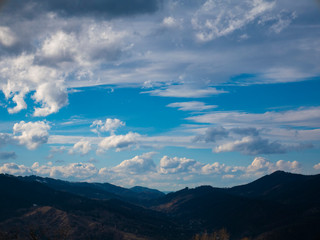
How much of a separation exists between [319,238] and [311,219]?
35.0 metres

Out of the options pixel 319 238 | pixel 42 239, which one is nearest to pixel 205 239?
pixel 319 238

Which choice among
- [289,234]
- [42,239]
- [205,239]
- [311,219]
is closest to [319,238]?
[289,234]

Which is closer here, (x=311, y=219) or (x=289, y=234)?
(x=289, y=234)

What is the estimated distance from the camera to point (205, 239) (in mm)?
179375

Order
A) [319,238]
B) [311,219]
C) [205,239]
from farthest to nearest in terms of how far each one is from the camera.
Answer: [311,219] < [205,239] < [319,238]

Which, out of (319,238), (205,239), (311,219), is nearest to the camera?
(319,238)

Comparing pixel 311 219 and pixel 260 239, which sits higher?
pixel 311 219

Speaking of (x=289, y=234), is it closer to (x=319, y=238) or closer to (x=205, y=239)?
(x=319, y=238)

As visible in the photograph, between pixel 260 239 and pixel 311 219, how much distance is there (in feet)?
117

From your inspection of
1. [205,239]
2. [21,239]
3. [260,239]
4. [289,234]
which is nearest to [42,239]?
[21,239]

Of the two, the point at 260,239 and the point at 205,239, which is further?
the point at 260,239

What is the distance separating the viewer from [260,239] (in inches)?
7726

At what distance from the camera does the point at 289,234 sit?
181 m

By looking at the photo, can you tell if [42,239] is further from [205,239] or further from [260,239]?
[260,239]
